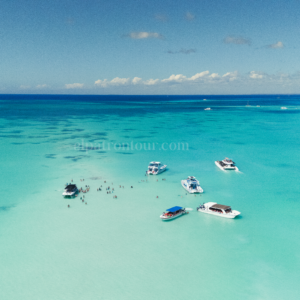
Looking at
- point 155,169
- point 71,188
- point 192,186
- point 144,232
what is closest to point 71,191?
point 71,188

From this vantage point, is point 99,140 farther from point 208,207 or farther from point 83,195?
point 208,207

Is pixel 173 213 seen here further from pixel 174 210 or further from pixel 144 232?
pixel 144 232

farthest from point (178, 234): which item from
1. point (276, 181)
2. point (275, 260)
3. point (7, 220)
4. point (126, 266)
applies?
point (276, 181)

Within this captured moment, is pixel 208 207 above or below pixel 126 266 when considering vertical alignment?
above

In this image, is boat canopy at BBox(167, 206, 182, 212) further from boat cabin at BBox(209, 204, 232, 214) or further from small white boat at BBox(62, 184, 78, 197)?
small white boat at BBox(62, 184, 78, 197)

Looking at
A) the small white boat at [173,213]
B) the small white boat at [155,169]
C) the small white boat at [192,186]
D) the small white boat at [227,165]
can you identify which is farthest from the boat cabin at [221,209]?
the small white boat at [227,165]

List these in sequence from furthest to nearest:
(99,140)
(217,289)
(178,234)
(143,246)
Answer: (99,140)
(178,234)
(143,246)
(217,289)
